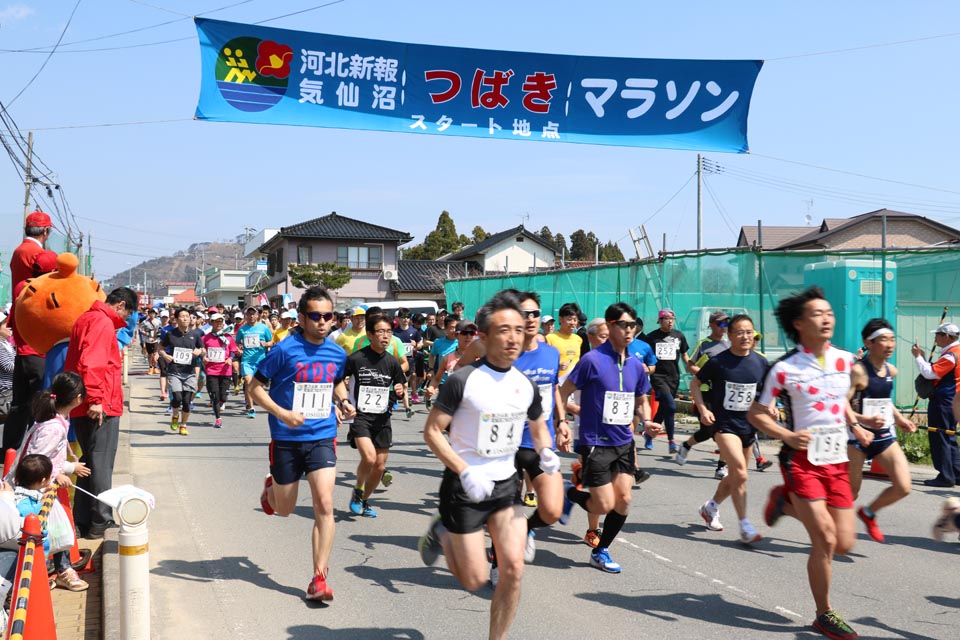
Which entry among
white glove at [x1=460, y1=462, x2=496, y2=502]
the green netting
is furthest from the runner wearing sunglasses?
the green netting

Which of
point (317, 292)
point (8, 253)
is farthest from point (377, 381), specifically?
point (8, 253)

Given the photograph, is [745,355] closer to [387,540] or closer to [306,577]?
[387,540]

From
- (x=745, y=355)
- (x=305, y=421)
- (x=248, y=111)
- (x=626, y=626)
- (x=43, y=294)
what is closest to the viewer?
(x=626, y=626)

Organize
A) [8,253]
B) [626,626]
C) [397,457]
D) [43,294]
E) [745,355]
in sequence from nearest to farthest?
[626,626], [43,294], [745,355], [397,457], [8,253]

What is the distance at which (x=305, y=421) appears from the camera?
19.1ft

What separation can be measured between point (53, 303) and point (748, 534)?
19.5ft

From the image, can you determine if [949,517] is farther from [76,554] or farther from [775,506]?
[76,554]

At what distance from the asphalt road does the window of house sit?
44.6 meters

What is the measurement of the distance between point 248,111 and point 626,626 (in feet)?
26.6

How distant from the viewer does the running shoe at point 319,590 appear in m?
5.48

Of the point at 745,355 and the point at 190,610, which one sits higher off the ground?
the point at 745,355

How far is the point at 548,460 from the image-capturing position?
4.71 meters

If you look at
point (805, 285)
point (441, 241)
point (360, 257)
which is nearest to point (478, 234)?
point (441, 241)

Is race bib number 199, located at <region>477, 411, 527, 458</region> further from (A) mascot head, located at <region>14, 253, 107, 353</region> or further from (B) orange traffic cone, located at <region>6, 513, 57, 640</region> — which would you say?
(A) mascot head, located at <region>14, 253, 107, 353</region>
